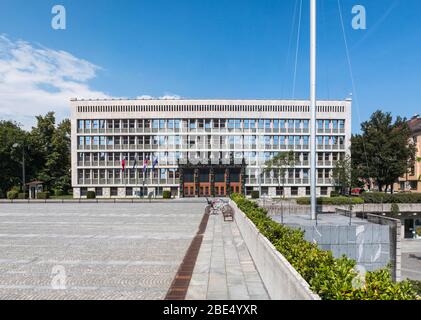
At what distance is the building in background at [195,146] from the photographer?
53.8 meters

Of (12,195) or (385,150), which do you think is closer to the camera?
(385,150)

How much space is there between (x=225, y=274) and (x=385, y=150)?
4288 cm

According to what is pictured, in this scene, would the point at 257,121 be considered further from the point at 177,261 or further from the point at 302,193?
the point at 177,261

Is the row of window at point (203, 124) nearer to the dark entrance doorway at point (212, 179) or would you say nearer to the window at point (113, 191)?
the dark entrance doorway at point (212, 179)

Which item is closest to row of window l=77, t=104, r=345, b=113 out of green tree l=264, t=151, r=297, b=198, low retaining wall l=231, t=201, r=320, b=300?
green tree l=264, t=151, r=297, b=198

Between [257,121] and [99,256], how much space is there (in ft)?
152

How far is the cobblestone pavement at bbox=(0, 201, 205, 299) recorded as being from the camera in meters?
7.60

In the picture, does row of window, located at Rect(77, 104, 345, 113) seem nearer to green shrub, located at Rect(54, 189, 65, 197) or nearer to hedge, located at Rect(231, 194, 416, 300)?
green shrub, located at Rect(54, 189, 65, 197)

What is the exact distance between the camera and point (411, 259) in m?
25.2

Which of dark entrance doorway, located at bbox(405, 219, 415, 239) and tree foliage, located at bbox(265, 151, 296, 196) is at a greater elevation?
tree foliage, located at bbox(265, 151, 296, 196)

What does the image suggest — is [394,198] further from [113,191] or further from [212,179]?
[113,191]

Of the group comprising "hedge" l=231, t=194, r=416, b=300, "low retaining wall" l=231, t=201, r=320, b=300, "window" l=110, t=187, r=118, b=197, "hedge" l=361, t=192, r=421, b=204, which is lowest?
"window" l=110, t=187, r=118, b=197

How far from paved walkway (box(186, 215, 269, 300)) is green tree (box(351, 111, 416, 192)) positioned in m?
37.9

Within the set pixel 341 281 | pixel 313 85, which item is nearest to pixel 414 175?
pixel 313 85
